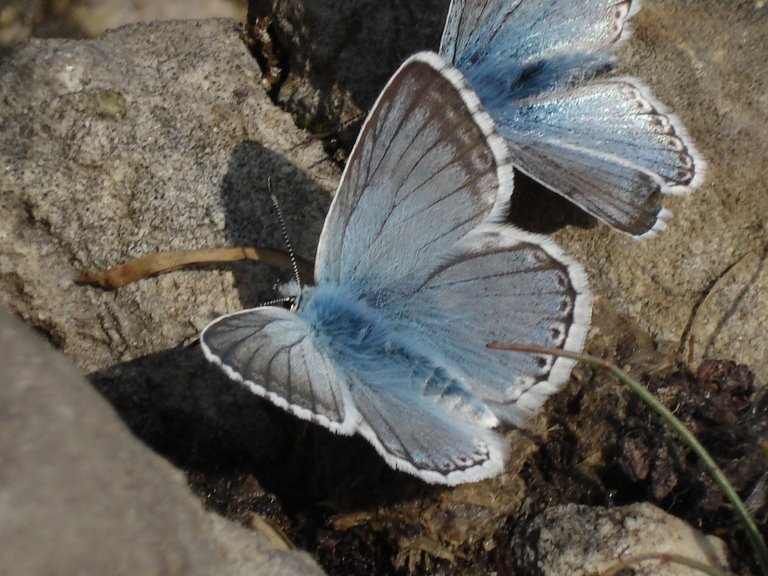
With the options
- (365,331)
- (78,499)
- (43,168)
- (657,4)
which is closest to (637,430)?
(365,331)

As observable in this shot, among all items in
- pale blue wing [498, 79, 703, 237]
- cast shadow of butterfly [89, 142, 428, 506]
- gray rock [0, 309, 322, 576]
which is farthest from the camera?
pale blue wing [498, 79, 703, 237]

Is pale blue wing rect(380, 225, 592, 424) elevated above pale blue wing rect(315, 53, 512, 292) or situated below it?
below

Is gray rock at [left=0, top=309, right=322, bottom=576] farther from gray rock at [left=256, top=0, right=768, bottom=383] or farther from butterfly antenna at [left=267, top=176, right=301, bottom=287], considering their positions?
gray rock at [left=256, top=0, right=768, bottom=383]

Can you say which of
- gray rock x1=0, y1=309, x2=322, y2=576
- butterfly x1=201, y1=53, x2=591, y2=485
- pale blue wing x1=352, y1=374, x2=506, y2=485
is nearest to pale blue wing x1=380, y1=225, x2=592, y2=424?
butterfly x1=201, y1=53, x2=591, y2=485

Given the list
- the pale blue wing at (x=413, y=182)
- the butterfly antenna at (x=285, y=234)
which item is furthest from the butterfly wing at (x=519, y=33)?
the butterfly antenna at (x=285, y=234)

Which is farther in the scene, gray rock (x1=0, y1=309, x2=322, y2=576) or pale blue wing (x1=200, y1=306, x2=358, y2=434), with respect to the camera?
pale blue wing (x1=200, y1=306, x2=358, y2=434)

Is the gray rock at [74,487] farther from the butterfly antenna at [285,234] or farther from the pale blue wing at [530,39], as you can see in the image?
the pale blue wing at [530,39]

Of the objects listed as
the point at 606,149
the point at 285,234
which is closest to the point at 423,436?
the point at 285,234
